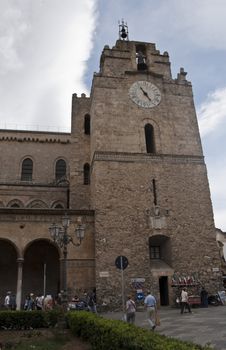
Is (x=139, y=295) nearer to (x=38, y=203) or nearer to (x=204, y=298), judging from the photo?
(x=204, y=298)

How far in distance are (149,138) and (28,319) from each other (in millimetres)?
15337

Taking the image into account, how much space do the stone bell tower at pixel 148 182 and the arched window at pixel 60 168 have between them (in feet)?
31.8

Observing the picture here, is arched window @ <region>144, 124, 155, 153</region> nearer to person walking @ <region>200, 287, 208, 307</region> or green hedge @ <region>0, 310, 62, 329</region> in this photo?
person walking @ <region>200, 287, 208, 307</region>

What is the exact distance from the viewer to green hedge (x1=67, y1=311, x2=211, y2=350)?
5.52 m

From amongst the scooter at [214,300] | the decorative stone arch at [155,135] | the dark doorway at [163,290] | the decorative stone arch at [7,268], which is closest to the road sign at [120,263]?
the dark doorway at [163,290]

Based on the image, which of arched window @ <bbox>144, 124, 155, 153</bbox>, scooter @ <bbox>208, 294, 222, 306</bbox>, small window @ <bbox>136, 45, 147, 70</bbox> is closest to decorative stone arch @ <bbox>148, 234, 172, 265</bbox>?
scooter @ <bbox>208, 294, 222, 306</bbox>

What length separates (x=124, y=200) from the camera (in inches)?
819

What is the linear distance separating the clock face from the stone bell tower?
0.25 ft

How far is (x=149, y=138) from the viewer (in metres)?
24.4

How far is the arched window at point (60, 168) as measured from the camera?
31.7 meters

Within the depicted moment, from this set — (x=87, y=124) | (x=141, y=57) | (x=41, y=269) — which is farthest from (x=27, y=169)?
(x=141, y=57)

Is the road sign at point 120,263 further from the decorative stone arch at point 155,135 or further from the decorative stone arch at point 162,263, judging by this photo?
the decorative stone arch at point 155,135

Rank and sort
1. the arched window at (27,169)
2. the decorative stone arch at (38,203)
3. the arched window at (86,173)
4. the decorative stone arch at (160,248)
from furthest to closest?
the arched window at (27,169) → the decorative stone arch at (38,203) → the arched window at (86,173) → the decorative stone arch at (160,248)

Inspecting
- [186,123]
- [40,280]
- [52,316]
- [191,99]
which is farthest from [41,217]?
[191,99]
